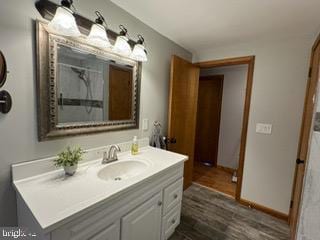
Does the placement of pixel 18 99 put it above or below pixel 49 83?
below

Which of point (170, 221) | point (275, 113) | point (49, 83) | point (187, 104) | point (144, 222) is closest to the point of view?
point (49, 83)

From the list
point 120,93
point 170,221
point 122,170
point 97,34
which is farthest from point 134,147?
point 97,34

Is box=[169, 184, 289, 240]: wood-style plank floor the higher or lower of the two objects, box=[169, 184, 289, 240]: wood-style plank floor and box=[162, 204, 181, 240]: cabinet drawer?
the lower

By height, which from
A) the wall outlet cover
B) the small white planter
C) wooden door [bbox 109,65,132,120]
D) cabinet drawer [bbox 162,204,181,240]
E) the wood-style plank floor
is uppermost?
wooden door [bbox 109,65,132,120]

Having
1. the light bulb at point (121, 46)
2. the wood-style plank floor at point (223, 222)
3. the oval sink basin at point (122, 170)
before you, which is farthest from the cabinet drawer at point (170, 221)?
the light bulb at point (121, 46)

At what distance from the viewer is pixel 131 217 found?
3.58 feet

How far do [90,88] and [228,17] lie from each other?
4.69ft

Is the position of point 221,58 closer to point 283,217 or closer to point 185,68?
point 185,68

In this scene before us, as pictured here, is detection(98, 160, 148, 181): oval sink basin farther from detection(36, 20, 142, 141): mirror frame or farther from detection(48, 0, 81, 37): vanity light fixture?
detection(48, 0, 81, 37): vanity light fixture

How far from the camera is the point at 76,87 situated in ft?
4.14

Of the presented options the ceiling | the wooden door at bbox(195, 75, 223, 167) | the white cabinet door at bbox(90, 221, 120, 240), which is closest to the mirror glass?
the ceiling

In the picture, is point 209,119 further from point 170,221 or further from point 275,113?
point 170,221

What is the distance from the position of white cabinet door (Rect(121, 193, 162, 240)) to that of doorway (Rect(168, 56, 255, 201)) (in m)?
0.93

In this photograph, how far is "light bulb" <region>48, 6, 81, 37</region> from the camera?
3.28 feet
